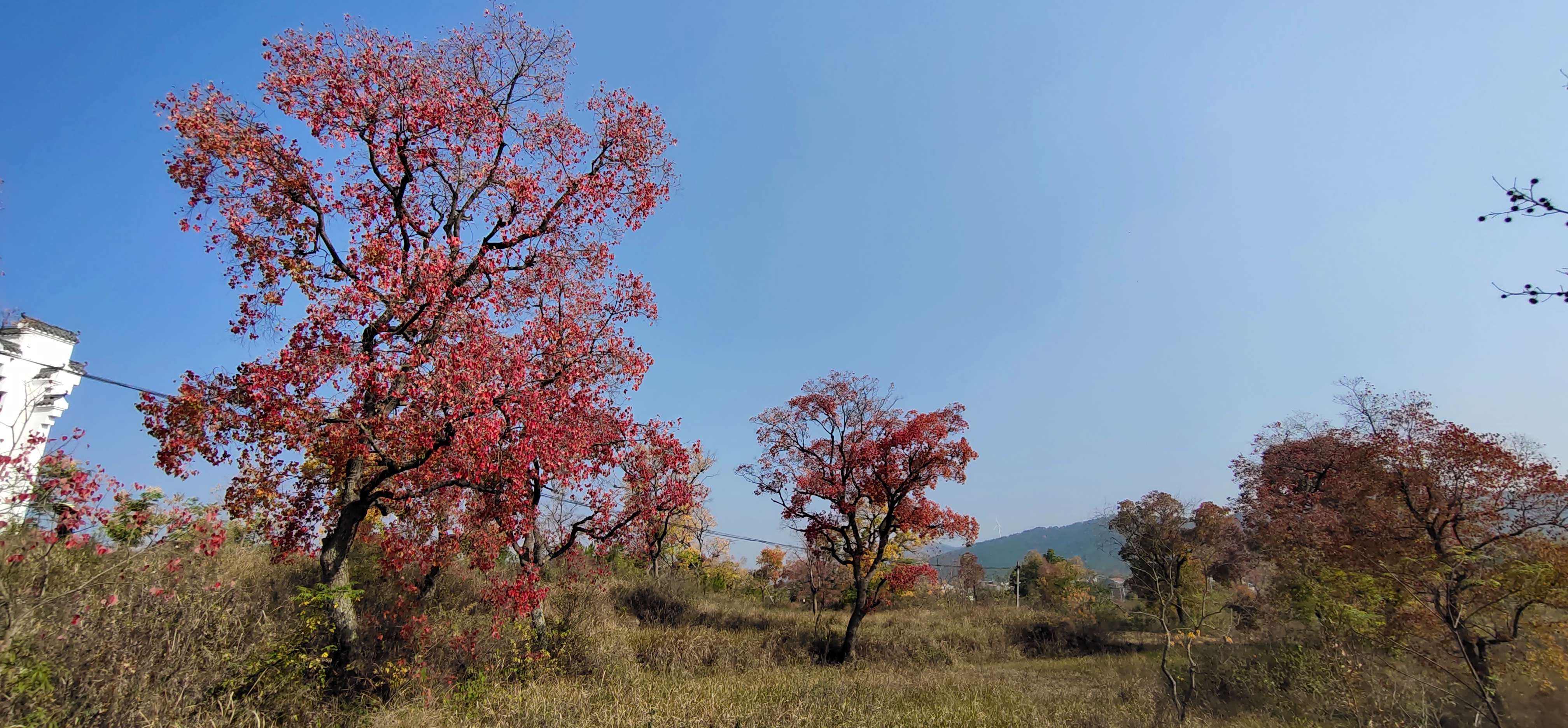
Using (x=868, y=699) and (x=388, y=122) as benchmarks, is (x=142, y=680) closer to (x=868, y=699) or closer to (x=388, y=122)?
(x=388, y=122)

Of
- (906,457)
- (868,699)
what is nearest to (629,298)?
(868,699)

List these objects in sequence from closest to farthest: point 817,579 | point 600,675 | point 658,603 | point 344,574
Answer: point 344,574 → point 600,675 → point 658,603 → point 817,579

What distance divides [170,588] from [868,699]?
9450 millimetres

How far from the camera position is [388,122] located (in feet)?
27.7

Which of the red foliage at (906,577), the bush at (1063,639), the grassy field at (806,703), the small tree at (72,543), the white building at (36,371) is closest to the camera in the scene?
the small tree at (72,543)

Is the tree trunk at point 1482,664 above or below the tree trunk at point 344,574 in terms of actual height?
below

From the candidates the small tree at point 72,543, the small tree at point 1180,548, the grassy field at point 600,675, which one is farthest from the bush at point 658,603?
the small tree at point 1180,548

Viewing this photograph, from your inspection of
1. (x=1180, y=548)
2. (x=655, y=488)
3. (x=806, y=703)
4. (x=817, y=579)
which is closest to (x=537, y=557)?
(x=655, y=488)

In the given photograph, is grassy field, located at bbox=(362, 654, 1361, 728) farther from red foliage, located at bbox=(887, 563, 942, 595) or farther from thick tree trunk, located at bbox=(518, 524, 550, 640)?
red foliage, located at bbox=(887, 563, 942, 595)

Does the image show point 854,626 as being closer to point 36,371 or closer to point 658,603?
point 658,603

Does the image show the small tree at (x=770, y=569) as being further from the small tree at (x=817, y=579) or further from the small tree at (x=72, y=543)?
the small tree at (x=72, y=543)

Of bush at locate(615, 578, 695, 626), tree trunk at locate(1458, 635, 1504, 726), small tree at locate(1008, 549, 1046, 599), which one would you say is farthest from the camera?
small tree at locate(1008, 549, 1046, 599)

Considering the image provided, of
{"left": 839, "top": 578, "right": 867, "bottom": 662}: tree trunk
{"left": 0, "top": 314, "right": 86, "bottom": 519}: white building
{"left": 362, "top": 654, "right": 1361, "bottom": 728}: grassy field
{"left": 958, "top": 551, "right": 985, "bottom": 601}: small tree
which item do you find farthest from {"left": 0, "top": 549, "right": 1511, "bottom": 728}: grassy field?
{"left": 958, "top": 551, "right": 985, "bottom": 601}: small tree

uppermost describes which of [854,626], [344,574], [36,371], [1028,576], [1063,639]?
[36,371]
